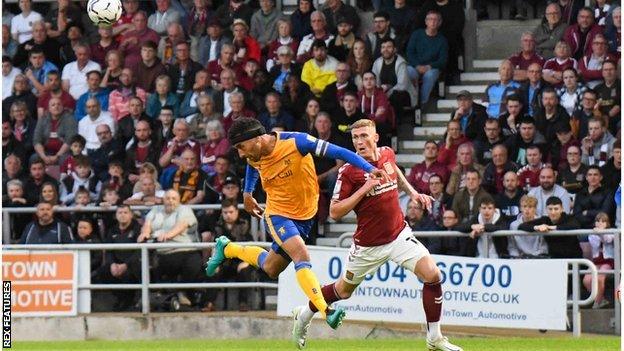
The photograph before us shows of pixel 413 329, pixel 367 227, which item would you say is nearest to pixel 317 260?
pixel 413 329

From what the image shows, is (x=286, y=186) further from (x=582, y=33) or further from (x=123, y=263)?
(x=582, y=33)

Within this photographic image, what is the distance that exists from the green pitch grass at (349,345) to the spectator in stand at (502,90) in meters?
3.89

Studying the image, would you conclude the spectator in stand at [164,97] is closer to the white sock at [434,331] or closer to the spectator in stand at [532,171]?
the spectator in stand at [532,171]

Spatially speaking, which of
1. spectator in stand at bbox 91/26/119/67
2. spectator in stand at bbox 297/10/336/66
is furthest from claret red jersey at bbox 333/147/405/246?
spectator in stand at bbox 91/26/119/67

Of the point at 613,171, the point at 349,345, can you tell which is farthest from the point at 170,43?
the point at 349,345

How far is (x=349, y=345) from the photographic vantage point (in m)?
18.2

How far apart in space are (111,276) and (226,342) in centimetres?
277

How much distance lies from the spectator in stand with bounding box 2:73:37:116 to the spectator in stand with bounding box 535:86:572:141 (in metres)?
7.90

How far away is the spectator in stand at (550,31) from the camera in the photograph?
22.4 m

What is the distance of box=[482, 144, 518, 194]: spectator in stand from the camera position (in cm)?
2073

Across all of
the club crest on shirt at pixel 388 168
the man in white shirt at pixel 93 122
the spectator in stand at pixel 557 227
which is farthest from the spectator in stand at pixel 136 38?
the club crest on shirt at pixel 388 168

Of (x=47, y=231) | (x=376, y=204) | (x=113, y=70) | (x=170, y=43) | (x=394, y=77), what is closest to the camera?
(x=376, y=204)

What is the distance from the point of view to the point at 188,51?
24.4 meters

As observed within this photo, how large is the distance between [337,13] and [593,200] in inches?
218
